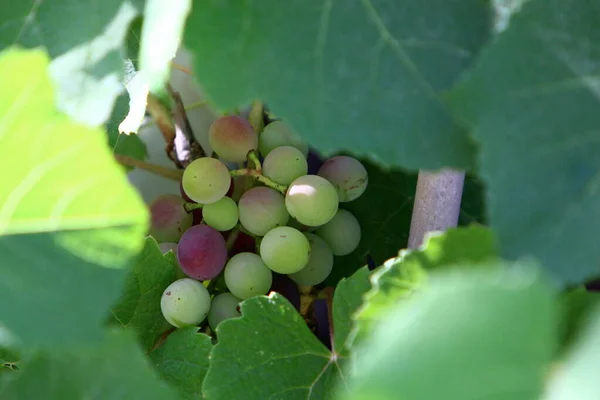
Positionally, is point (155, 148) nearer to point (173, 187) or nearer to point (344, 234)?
point (173, 187)

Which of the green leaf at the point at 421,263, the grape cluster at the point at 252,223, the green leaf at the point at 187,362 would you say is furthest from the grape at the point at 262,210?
the green leaf at the point at 421,263

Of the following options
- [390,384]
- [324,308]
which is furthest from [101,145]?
[324,308]

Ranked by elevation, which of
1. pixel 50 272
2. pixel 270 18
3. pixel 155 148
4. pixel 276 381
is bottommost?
pixel 155 148

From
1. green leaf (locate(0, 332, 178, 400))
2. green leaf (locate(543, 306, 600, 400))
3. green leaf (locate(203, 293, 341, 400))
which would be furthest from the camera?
green leaf (locate(203, 293, 341, 400))

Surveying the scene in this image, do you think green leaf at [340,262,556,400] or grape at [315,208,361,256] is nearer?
green leaf at [340,262,556,400]

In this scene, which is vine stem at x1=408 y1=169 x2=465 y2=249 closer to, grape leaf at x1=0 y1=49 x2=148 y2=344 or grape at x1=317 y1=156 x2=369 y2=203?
grape at x1=317 y1=156 x2=369 y2=203

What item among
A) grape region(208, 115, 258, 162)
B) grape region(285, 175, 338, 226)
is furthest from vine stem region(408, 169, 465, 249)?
grape region(208, 115, 258, 162)
